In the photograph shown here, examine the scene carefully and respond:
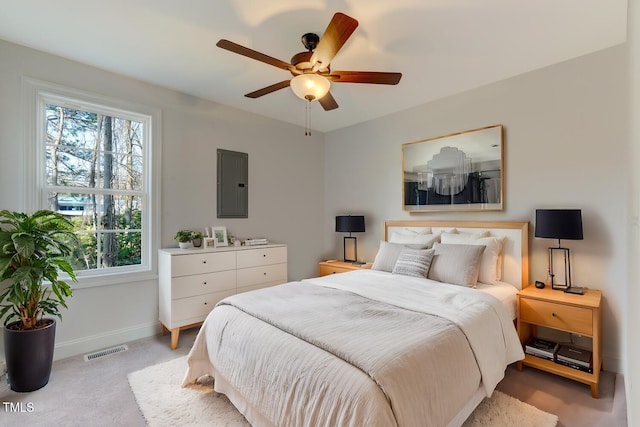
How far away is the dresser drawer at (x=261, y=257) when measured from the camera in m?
3.38

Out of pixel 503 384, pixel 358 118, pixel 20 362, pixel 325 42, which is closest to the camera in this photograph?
pixel 325 42

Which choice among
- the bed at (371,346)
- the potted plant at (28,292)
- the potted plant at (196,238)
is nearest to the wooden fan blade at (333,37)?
the bed at (371,346)

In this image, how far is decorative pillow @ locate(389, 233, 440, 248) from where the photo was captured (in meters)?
3.21

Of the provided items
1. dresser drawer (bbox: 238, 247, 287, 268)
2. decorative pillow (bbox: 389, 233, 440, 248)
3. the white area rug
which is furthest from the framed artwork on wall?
the white area rug

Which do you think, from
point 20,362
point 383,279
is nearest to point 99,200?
point 20,362

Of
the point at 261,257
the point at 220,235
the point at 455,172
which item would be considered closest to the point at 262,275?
the point at 261,257

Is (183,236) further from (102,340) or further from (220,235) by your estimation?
(102,340)

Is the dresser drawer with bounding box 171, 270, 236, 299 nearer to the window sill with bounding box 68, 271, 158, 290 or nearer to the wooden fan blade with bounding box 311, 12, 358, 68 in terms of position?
the window sill with bounding box 68, 271, 158, 290

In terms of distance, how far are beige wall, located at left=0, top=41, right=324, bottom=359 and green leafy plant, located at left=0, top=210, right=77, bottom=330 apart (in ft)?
1.41

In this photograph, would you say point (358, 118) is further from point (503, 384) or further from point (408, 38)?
point (503, 384)

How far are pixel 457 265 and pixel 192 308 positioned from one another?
2.57m

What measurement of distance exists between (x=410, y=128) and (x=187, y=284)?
3.13 metres

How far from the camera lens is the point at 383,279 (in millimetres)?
2783

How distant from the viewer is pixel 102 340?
285 cm
